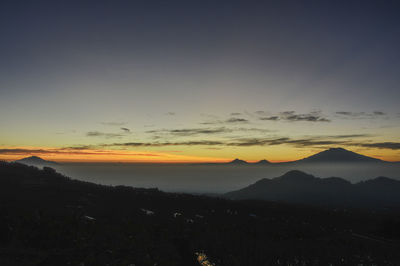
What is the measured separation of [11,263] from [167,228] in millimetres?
15505

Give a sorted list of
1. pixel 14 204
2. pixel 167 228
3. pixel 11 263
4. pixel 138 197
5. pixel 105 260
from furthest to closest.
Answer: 1. pixel 138 197
2. pixel 14 204
3. pixel 167 228
4. pixel 105 260
5. pixel 11 263

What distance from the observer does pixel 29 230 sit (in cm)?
2408

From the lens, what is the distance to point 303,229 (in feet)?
123

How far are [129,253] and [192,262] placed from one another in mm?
4861

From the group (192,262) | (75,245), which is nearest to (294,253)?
(192,262)

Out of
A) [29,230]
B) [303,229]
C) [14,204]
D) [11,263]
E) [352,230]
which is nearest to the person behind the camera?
[11,263]

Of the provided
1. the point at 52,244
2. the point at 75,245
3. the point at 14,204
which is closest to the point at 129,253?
the point at 75,245

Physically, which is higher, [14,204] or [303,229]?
[14,204]

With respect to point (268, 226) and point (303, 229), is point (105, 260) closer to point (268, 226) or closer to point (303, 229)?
point (268, 226)

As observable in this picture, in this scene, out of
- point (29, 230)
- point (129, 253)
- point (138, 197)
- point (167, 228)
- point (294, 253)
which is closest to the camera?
point (129, 253)

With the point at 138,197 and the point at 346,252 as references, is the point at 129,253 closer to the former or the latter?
the point at 346,252

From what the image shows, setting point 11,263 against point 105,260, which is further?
point 105,260

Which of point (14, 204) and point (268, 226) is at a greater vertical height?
point (14, 204)

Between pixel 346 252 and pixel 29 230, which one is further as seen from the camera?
pixel 346 252
